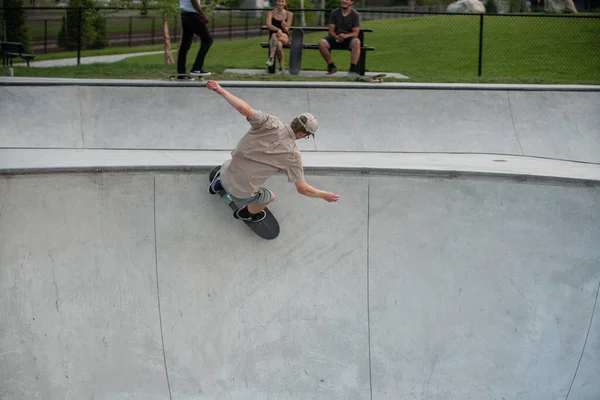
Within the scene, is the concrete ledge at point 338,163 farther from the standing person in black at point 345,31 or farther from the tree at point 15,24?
the tree at point 15,24

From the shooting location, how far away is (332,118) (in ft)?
38.4

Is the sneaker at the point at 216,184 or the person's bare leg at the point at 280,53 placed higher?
the person's bare leg at the point at 280,53

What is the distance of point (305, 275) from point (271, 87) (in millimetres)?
4001

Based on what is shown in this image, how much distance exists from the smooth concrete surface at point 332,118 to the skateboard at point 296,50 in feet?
9.47

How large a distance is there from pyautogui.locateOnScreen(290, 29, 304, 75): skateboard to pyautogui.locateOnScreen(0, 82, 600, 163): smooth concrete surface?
289 centimetres

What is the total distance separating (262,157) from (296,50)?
7303 millimetres

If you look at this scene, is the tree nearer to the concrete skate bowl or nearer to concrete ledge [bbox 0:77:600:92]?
concrete ledge [bbox 0:77:600:92]

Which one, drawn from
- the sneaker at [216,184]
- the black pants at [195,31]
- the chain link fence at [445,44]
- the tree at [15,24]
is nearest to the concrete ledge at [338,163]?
the sneaker at [216,184]

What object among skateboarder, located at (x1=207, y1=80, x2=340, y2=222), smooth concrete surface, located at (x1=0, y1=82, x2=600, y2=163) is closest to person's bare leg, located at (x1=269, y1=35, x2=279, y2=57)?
smooth concrete surface, located at (x1=0, y1=82, x2=600, y2=163)

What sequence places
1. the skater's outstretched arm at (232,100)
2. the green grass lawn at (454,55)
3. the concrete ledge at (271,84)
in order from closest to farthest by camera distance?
1. the skater's outstretched arm at (232,100)
2. the concrete ledge at (271,84)
3. the green grass lawn at (454,55)

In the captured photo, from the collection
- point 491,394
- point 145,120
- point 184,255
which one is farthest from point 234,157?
point 145,120

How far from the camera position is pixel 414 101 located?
11.9m

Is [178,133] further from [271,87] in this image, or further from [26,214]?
[26,214]

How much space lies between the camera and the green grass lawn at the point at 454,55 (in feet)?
50.4
